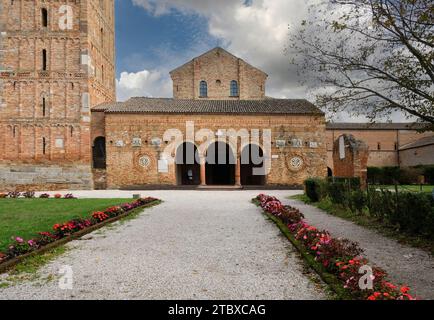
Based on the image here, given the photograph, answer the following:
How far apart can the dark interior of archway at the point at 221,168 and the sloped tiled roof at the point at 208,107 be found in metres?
4.27

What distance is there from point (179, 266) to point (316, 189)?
10970 mm

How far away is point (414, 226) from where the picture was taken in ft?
23.5

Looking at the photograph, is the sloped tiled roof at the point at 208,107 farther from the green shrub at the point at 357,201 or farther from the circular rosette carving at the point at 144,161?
the green shrub at the point at 357,201

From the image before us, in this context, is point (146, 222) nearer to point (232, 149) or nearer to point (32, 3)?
point (232, 149)

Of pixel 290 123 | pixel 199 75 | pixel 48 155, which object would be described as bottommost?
pixel 48 155

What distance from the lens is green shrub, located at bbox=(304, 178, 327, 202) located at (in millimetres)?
14081

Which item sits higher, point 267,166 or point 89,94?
point 89,94

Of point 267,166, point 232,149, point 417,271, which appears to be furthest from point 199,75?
point 417,271

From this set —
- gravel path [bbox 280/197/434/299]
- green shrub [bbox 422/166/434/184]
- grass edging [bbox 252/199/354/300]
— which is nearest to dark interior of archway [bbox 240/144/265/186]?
green shrub [bbox 422/166/434/184]

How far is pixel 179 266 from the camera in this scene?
16.7 feet

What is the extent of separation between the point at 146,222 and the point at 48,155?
2149cm

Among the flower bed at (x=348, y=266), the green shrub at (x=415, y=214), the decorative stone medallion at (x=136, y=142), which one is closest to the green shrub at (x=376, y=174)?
the decorative stone medallion at (x=136, y=142)
